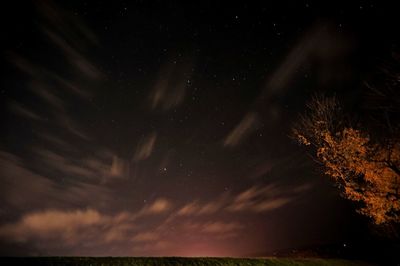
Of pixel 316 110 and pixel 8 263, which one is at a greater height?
pixel 316 110

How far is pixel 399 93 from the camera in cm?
2014

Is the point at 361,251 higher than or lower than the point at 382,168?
lower

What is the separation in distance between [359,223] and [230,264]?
2709 cm

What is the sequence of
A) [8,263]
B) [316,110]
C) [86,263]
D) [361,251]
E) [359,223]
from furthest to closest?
[359,223], [361,251], [316,110], [86,263], [8,263]

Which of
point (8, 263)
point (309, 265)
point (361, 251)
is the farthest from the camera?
point (361, 251)

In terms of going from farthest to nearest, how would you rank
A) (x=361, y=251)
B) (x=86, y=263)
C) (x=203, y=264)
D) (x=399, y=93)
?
(x=361, y=251), (x=399, y=93), (x=203, y=264), (x=86, y=263)

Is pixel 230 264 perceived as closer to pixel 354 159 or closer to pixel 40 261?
pixel 40 261

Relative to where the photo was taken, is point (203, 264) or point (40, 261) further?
point (203, 264)


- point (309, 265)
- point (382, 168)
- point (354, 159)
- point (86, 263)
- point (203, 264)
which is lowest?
point (309, 265)

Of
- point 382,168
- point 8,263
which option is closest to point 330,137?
point 382,168

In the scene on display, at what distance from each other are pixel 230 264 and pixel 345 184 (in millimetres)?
11904

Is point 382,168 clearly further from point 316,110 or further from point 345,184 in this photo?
point 316,110

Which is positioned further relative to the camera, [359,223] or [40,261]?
[359,223]

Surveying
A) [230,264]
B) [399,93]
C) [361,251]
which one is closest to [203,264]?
[230,264]
